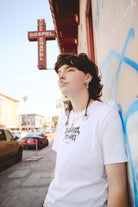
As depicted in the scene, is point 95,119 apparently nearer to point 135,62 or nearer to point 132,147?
point 132,147

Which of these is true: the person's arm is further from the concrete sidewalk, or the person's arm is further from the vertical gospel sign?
the vertical gospel sign

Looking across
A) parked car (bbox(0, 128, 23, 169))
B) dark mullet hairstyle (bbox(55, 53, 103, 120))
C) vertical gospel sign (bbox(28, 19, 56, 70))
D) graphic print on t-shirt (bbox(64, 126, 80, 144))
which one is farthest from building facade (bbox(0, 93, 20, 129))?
graphic print on t-shirt (bbox(64, 126, 80, 144))

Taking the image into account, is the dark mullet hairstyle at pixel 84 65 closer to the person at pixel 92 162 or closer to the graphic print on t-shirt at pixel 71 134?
the person at pixel 92 162

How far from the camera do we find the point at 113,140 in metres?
0.93

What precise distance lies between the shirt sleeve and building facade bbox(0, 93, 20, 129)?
167ft

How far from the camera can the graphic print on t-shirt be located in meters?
1.20

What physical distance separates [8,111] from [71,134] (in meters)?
59.0

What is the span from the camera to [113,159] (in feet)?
2.97

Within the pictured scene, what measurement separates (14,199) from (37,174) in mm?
1820

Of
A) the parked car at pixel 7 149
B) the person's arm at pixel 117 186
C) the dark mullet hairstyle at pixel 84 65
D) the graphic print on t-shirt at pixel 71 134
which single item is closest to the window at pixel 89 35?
the dark mullet hairstyle at pixel 84 65

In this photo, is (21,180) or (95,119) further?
(21,180)

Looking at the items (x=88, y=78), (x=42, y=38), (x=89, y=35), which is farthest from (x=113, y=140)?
(x=42, y=38)

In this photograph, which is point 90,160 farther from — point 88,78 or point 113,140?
point 88,78

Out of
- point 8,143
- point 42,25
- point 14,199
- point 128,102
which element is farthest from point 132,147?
point 42,25
